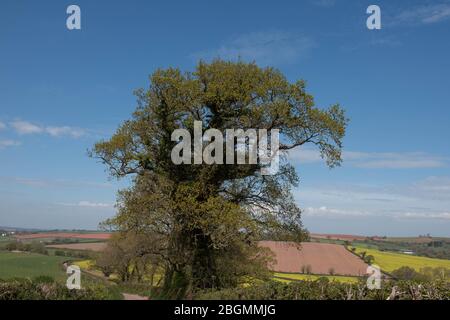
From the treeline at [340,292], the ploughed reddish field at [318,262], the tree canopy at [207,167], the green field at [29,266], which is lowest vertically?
the green field at [29,266]

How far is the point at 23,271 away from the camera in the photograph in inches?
2299

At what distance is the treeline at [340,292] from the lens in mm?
13195

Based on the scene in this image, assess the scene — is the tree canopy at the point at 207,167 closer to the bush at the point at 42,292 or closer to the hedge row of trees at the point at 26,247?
the bush at the point at 42,292

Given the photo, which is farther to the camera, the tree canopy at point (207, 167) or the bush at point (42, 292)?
the tree canopy at point (207, 167)

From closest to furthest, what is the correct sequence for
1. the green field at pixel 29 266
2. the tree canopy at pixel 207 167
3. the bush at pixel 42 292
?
the bush at pixel 42 292 < the tree canopy at pixel 207 167 < the green field at pixel 29 266

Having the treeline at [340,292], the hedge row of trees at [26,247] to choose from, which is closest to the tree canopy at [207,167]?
the treeline at [340,292]

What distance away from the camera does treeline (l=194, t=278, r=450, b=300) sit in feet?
43.3

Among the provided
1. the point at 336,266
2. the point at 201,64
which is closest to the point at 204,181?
the point at 201,64

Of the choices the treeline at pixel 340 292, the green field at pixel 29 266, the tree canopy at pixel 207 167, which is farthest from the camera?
the green field at pixel 29 266

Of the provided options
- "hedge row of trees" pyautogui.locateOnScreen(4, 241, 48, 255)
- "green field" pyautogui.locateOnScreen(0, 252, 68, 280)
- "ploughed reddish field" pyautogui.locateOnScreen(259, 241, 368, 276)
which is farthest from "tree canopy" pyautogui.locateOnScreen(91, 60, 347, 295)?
"hedge row of trees" pyautogui.locateOnScreen(4, 241, 48, 255)

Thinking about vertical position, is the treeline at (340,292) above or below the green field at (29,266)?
above

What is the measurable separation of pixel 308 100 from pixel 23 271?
51.7 meters
